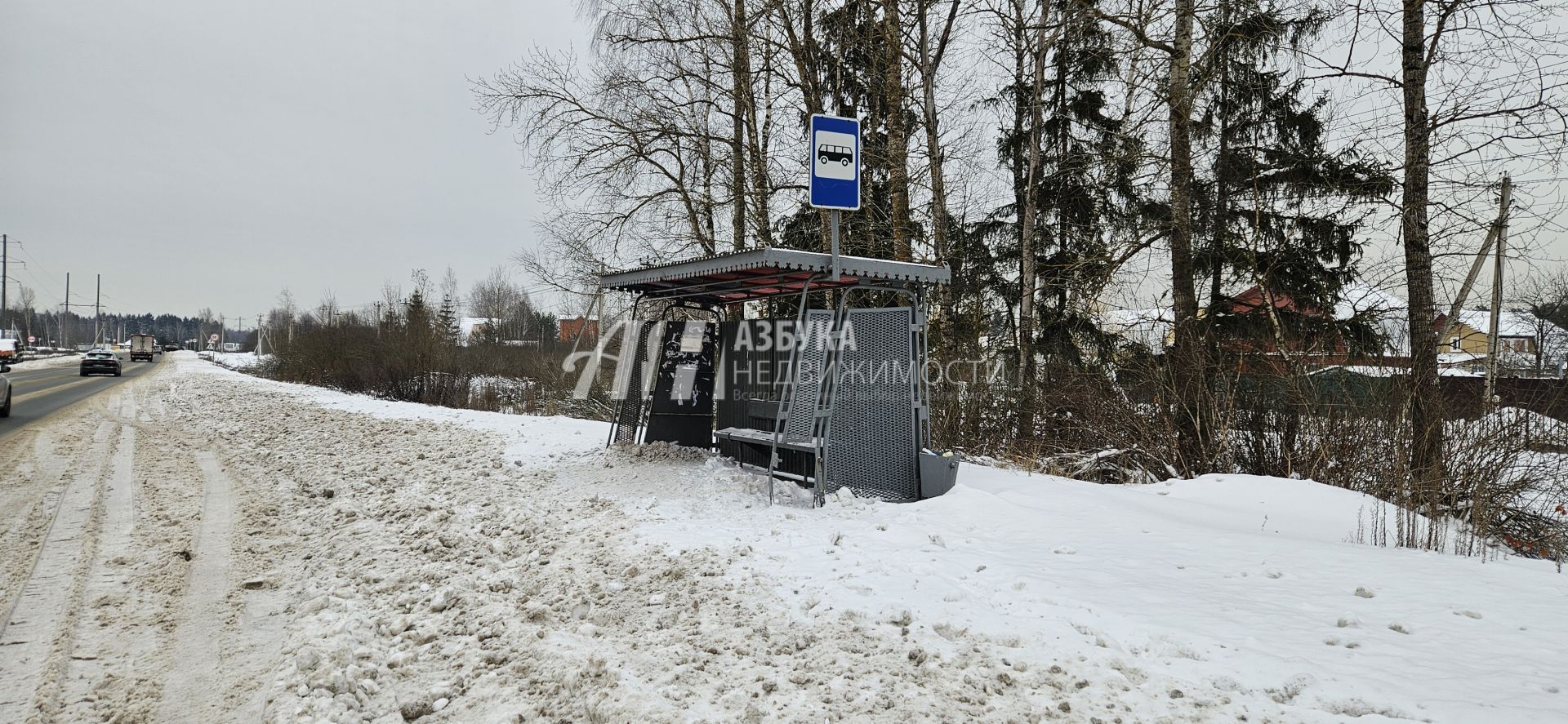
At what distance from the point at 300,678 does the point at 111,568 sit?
9.24 ft

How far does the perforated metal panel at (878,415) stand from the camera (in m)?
6.94

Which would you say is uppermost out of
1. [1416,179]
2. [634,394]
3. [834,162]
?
[1416,179]

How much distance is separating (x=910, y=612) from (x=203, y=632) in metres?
3.85

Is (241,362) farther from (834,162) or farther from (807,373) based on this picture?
(834,162)

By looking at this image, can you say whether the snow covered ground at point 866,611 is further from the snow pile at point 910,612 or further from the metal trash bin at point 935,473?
the metal trash bin at point 935,473

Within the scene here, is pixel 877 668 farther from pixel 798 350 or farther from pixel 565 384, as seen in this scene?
pixel 565 384

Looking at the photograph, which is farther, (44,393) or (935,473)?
(44,393)

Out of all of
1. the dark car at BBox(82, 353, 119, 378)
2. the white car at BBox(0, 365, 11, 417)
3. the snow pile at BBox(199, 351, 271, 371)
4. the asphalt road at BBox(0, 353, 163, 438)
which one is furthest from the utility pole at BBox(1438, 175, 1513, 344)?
the snow pile at BBox(199, 351, 271, 371)

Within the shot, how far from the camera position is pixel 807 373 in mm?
7117

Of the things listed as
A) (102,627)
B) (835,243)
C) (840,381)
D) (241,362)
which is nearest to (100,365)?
(241,362)

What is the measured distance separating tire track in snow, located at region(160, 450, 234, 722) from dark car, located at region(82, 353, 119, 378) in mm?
37351

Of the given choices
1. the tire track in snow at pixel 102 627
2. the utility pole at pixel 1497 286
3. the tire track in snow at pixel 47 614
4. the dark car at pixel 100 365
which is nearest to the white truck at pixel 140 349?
the dark car at pixel 100 365

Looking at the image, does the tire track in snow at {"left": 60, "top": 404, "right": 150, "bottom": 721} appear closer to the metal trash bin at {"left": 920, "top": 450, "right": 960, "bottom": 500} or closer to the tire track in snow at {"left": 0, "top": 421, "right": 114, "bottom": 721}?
the tire track in snow at {"left": 0, "top": 421, "right": 114, "bottom": 721}

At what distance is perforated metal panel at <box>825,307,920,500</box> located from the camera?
22.8 ft
